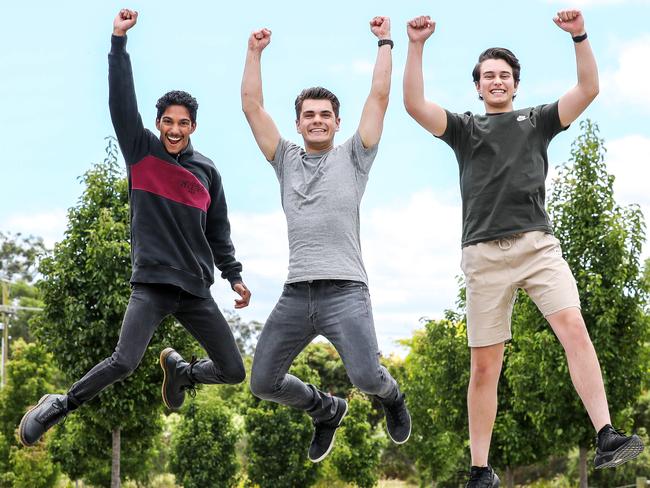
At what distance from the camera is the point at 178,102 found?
6.13m

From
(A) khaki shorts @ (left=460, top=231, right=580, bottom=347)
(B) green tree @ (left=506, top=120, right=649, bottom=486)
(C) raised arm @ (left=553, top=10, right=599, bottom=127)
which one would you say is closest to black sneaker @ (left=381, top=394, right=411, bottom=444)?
(A) khaki shorts @ (left=460, top=231, right=580, bottom=347)

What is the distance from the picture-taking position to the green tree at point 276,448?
66.1 ft

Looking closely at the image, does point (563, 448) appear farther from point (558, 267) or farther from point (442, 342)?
point (558, 267)

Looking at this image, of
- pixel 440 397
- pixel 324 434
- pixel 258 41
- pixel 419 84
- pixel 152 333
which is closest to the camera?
pixel 419 84

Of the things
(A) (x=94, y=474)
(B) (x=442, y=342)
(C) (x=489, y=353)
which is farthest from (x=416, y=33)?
(A) (x=94, y=474)

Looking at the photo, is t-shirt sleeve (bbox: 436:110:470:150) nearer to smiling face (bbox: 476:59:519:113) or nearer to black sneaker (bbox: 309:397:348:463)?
smiling face (bbox: 476:59:519:113)

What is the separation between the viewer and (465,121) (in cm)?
552

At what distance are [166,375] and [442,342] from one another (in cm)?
1179

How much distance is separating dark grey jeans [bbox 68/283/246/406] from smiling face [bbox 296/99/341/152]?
1379 millimetres

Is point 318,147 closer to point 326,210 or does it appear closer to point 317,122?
point 317,122

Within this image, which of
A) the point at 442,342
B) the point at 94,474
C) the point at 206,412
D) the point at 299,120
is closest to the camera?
the point at 299,120

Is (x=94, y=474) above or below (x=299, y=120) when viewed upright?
below

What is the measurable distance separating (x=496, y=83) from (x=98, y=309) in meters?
9.87

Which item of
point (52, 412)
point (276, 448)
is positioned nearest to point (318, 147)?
point (52, 412)
